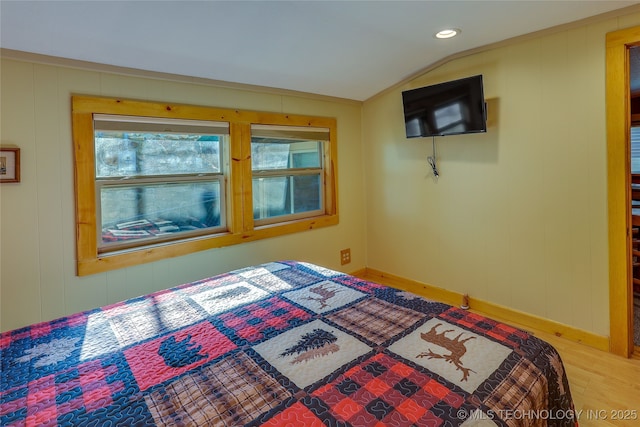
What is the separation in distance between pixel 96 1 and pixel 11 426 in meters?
1.77

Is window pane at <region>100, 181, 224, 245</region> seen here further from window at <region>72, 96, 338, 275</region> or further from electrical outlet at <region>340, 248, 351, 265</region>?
electrical outlet at <region>340, 248, 351, 265</region>

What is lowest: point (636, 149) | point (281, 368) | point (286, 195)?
point (281, 368)

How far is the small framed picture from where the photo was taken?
2.01 metres

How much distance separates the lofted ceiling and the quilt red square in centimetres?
161

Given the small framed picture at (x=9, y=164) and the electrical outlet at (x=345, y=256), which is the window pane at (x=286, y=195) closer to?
the electrical outlet at (x=345, y=256)

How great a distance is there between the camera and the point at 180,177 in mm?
2789

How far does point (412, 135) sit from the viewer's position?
323 cm

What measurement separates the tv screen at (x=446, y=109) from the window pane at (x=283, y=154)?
1.00m

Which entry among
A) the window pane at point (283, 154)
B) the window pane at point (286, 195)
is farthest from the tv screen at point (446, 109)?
the window pane at point (286, 195)

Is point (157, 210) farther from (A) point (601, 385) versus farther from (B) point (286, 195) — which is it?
(A) point (601, 385)

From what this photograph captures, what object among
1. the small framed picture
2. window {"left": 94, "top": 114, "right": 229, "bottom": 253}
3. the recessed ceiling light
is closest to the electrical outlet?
window {"left": 94, "top": 114, "right": 229, "bottom": 253}

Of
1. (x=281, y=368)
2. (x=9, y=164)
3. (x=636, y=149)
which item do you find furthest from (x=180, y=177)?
(x=636, y=149)

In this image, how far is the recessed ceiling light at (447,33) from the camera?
8.04ft

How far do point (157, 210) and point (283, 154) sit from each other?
1.29m
